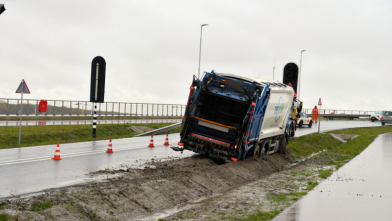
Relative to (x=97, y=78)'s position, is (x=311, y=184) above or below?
below

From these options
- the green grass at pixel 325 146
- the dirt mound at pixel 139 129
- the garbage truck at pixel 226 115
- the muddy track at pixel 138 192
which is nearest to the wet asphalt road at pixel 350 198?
the muddy track at pixel 138 192

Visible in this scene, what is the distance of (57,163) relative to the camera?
41.6 ft

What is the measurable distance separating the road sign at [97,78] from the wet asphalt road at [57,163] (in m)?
5.09

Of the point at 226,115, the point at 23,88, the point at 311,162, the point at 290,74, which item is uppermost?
the point at 290,74

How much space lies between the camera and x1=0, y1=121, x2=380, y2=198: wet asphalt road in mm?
9508

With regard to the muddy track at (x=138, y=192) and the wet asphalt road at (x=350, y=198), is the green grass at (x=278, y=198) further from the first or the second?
the muddy track at (x=138, y=192)

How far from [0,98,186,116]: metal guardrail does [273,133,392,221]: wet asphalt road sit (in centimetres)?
3161

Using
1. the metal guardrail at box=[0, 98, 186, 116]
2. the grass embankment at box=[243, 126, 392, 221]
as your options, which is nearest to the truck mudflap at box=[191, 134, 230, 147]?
the grass embankment at box=[243, 126, 392, 221]

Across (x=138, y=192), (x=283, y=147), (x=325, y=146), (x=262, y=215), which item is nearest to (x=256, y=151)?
(x=283, y=147)

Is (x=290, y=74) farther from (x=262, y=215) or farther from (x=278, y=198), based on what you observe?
(x=262, y=215)

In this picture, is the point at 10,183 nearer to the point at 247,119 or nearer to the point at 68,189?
Answer: the point at 68,189

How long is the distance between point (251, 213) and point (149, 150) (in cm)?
1021

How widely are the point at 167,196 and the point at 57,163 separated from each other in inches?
191

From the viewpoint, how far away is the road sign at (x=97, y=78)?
2289 centimetres
